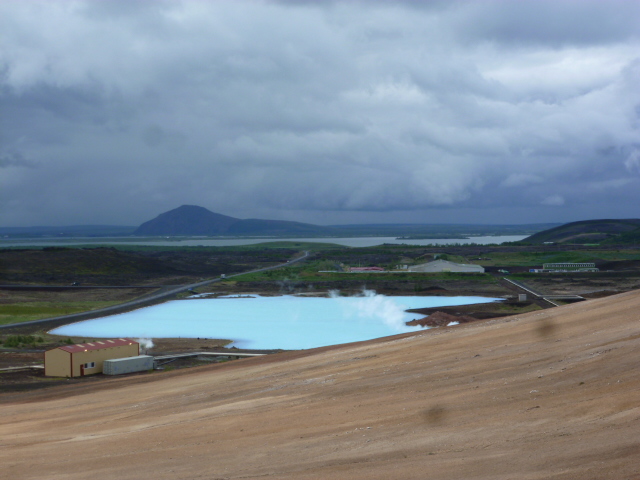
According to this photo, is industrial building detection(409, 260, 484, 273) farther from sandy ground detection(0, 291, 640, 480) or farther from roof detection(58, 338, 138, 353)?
sandy ground detection(0, 291, 640, 480)

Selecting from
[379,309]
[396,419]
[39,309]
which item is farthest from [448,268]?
[396,419]

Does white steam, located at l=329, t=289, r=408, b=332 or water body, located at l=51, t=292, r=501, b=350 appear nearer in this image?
water body, located at l=51, t=292, r=501, b=350

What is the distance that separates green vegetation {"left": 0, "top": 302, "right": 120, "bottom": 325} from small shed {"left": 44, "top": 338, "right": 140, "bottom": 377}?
23.9m

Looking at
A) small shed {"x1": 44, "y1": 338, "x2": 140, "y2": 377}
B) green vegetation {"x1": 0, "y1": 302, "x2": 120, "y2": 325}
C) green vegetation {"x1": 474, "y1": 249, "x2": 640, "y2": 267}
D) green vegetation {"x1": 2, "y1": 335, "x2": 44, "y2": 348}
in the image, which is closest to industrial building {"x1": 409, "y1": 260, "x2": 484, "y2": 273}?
green vegetation {"x1": 474, "y1": 249, "x2": 640, "y2": 267}

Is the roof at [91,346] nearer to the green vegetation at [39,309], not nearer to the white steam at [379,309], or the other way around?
the white steam at [379,309]

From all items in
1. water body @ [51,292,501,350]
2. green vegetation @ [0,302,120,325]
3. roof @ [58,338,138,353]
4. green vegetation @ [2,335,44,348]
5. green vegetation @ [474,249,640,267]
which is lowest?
water body @ [51,292,501,350]

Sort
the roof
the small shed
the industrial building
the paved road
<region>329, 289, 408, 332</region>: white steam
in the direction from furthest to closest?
the industrial building
the paved road
<region>329, 289, 408, 332</region>: white steam
the roof
the small shed

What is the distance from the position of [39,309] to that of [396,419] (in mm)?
56509

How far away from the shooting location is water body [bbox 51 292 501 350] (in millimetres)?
44088

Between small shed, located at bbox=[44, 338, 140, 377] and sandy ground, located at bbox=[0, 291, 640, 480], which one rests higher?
sandy ground, located at bbox=[0, 291, 640, 480]

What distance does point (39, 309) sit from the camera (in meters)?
61.2

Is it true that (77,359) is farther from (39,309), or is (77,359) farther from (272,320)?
(39,309)

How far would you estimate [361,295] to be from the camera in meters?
72.5

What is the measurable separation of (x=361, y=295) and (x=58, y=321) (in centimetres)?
3323
